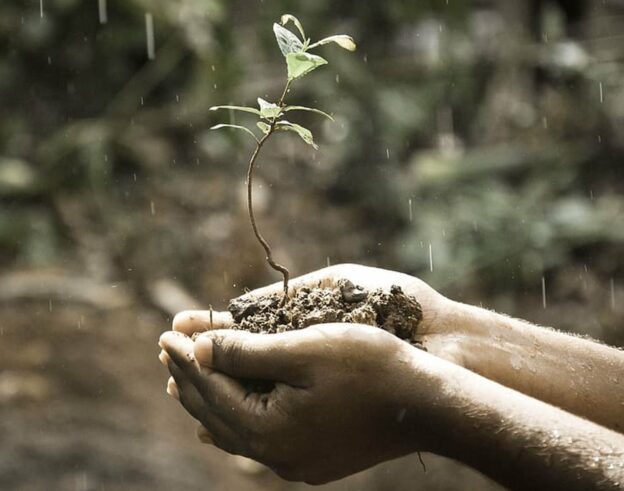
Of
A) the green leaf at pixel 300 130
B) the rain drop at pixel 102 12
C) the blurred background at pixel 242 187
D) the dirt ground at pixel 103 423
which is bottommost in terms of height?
the dirt ground at pixel 103 423

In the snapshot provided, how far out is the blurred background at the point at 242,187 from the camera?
14.9 feet

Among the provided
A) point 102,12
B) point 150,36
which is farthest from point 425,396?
point 102,12

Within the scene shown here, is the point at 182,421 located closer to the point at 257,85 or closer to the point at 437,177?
the point at 437,177

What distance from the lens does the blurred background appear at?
4527mm

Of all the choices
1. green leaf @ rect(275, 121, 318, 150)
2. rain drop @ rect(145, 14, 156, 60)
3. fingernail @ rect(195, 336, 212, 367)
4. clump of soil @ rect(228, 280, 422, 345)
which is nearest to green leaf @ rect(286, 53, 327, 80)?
green leaf @ rect(275, 121, 318, 150)

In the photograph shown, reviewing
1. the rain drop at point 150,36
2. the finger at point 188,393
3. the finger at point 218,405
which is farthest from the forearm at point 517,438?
the rain drop at point 150,36

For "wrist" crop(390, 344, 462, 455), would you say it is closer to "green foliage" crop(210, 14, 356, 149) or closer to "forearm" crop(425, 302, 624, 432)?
"forearm" crop(425, 302, 624, 432)

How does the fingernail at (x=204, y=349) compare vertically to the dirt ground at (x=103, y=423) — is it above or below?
above

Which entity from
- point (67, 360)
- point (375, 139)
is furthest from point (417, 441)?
point (375, 139)

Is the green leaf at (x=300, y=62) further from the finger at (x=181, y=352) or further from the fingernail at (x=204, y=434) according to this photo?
the fingernail at (x=204, y=434)

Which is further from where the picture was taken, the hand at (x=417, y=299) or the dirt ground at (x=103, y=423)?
the dirt ground at (x=103, y=423)

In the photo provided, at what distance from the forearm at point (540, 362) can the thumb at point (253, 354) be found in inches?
19.4

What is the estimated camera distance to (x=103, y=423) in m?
4.34

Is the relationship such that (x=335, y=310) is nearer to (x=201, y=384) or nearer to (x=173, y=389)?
(x=201, y=384)
